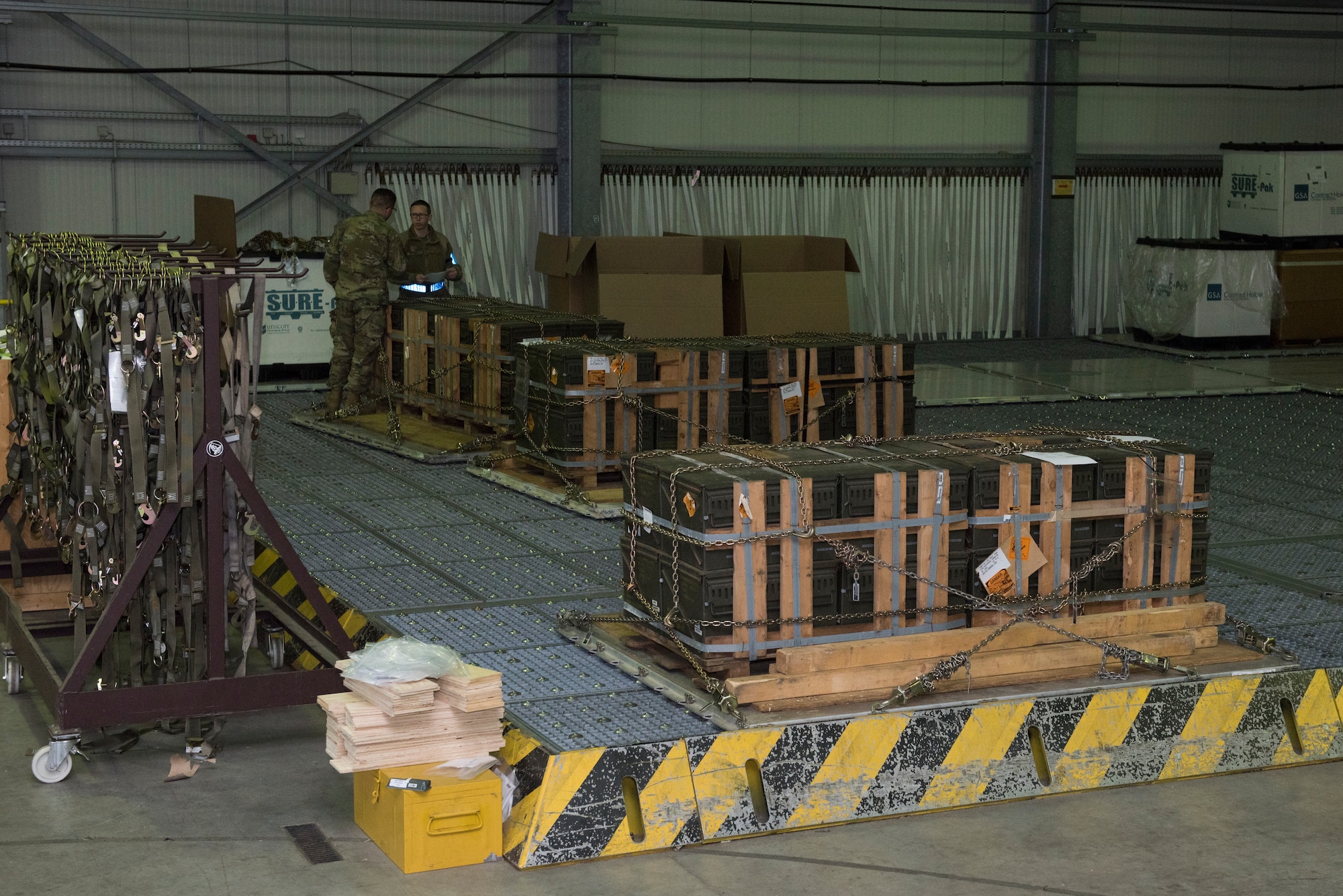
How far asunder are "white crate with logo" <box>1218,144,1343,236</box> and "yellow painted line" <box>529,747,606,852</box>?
53.6ft

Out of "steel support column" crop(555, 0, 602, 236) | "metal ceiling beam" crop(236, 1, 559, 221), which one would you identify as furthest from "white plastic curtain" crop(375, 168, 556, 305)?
"metal ceiling beam" crop(236, 1, 559, 221)

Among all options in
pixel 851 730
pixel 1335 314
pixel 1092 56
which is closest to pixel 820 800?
pixel 851 730

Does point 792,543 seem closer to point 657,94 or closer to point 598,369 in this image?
point 598,369

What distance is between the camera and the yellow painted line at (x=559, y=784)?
5.85m

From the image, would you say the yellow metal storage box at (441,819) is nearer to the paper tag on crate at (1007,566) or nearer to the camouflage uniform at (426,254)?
the paper tag on crate at (1007,566)

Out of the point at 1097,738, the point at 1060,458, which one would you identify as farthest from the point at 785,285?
the point at 1097,738

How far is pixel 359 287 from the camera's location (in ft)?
44.7

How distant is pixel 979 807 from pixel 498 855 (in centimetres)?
188

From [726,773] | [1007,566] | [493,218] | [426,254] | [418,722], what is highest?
[493,218]

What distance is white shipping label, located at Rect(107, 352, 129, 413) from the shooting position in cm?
658

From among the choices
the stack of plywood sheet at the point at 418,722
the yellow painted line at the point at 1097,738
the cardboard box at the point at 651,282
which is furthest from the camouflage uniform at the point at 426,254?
the yellow painted line at the point at 1097,738

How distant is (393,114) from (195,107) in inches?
83.8

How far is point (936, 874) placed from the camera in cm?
579

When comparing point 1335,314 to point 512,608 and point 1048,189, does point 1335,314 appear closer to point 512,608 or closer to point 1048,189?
point 1048,189
